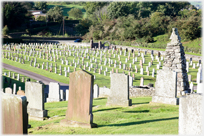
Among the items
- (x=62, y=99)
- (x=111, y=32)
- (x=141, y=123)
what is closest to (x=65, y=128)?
(x=141, y=123)

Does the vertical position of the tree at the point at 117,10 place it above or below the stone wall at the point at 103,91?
above

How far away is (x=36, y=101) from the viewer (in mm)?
13672

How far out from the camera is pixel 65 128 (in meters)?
10.8

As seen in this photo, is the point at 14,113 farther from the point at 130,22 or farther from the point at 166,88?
the point at 130,22

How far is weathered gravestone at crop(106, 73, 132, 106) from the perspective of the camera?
14352 millimetres

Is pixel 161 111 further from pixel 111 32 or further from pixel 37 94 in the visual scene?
pixel 111 32

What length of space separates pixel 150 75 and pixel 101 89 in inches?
493

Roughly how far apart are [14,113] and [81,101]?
2612 millimetres

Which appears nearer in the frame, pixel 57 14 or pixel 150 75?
pixel 150 75

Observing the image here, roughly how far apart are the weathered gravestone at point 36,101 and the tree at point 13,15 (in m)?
78.6

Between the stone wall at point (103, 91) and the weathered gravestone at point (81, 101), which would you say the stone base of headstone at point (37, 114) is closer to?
the weathered gravestone at point (81, 101)

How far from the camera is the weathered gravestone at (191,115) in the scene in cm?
845

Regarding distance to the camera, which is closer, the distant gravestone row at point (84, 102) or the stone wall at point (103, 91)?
the distant gravestone row at point (84, 102)

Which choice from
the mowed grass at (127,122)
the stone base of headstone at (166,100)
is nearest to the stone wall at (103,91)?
the stone base of headstone at (166,100)
